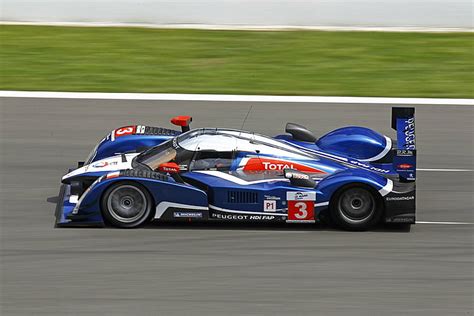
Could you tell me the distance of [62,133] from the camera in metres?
15.0

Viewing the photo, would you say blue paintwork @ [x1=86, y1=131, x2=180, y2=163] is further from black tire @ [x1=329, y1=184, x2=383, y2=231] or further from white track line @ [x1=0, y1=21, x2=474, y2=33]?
white track line @ [x1=0, y1=21, x2=474, y2=33]

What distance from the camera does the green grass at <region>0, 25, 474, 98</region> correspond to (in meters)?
17.8

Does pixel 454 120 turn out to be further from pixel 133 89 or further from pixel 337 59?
pixel 133 89

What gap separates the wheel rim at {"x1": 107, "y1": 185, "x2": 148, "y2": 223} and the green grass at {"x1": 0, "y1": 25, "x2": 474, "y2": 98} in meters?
6.95

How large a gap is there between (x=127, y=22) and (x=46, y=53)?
1.73m

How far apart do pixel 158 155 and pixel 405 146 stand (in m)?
2.68

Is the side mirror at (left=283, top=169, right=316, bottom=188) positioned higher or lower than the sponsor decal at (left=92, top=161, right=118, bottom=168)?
lower

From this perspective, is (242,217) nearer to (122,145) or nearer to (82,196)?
(82,196)

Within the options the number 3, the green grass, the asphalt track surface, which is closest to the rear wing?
the asphalt track surface

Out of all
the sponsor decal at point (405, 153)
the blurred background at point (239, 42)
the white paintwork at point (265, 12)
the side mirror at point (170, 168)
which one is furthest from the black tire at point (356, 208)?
the white paintwork at point (265, 12)

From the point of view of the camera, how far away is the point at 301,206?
10.6 meters

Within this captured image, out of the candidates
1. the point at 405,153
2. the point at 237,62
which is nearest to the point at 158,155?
the point at 405,153

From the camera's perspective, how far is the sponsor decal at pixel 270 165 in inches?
426

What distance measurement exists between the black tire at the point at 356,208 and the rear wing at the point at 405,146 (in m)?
0.65
